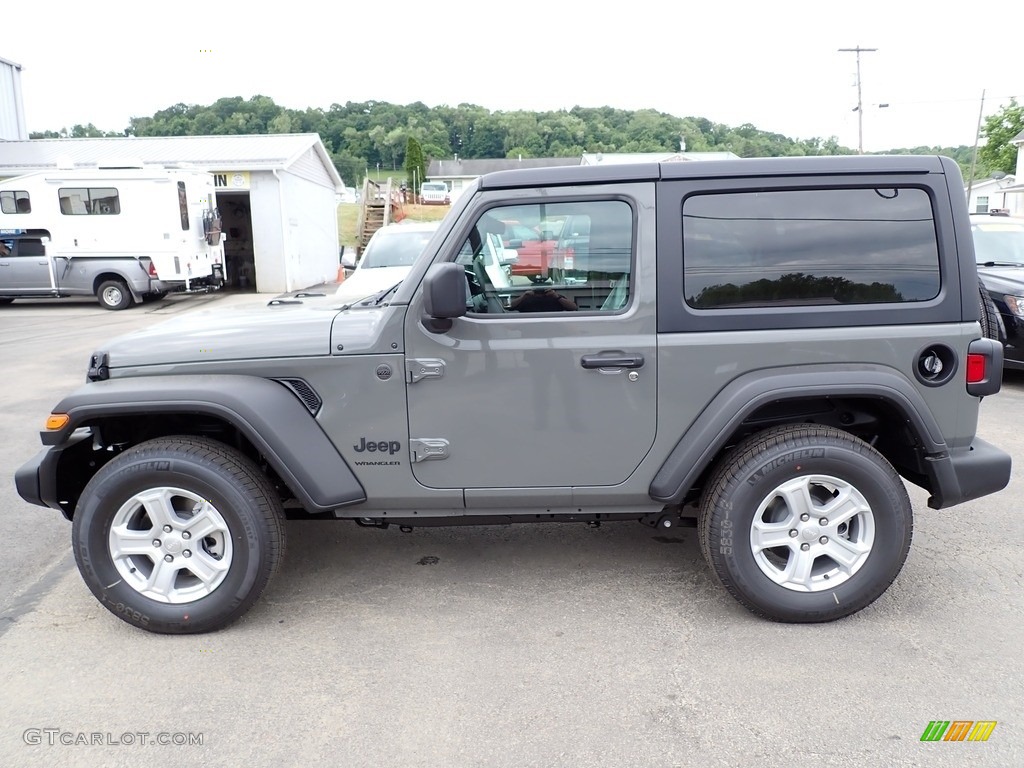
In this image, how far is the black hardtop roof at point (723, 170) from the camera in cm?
335

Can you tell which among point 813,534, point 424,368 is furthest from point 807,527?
point 424,368

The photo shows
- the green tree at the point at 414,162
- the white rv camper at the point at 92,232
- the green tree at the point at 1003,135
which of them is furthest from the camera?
the green tree at the point at 414,162

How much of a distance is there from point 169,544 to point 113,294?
53.4 feet

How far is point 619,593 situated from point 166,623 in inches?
80.3

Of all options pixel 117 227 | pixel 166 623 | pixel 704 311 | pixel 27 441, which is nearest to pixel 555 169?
pixel 704 311

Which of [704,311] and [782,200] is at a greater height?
[782,200]

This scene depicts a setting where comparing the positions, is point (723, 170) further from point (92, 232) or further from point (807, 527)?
point (92, 232)

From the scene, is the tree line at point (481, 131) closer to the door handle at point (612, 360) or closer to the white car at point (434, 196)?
the white car at point (434, 196)

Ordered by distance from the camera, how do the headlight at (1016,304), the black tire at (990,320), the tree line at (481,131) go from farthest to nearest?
the tree line at (481,131) → the headlight at (1016,304) → the black tire at (990,320)

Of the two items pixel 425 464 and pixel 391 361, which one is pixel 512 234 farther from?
pixel 425 464

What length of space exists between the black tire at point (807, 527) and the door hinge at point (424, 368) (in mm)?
1311

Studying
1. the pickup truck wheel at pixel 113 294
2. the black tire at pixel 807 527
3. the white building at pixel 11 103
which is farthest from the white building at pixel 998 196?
the white building at pixel 11 103

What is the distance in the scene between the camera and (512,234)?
3436 mm

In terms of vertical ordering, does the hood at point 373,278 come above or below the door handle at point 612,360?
above
